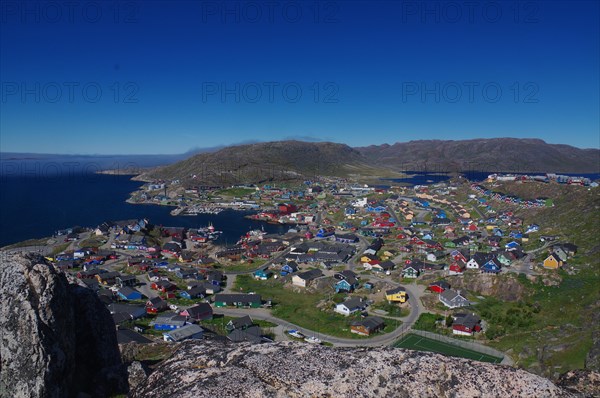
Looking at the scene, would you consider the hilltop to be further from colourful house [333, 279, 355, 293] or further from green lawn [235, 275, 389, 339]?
colourful house [333, 279, 355, 293]

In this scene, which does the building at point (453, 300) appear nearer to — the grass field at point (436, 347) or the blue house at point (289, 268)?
the grass field at point (436, 347)

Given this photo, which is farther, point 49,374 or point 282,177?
point 282,177

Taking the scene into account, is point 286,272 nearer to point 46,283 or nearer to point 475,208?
point 46,283

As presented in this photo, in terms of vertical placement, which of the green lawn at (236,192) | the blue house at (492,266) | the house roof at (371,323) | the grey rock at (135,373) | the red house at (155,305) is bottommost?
A: the red house at (155,305)

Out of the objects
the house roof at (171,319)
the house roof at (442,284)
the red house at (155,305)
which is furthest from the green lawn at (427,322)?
the red house at (155,305)

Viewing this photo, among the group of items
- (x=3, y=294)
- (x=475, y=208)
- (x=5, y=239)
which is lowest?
(x=5, y=239)

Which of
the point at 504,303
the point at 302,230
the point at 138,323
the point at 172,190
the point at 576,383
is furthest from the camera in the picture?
the point at 172,190

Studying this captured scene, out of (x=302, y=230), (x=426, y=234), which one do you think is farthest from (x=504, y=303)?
(x=302, y=230)
